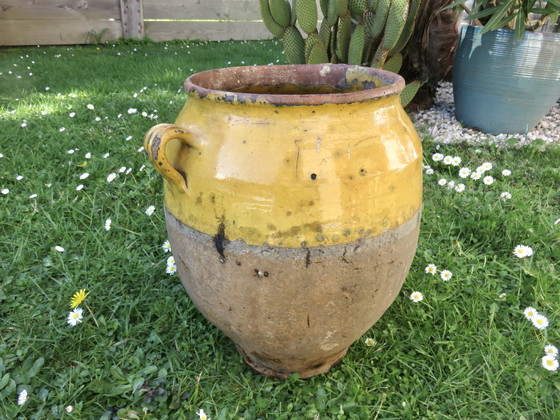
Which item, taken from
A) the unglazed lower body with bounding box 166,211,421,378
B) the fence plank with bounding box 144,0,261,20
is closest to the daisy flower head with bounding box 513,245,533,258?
the unglazed lower body with bounding box 166,211,421,378

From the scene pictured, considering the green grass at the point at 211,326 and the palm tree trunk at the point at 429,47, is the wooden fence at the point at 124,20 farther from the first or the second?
the palm tree trunk at the point at 429,47

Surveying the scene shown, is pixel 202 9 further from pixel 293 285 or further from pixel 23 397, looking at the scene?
pixel 293 285

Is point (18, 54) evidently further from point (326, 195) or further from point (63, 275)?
point (326, 195)

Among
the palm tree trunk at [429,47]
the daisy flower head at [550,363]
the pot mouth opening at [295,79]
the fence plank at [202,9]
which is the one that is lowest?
the daisy flower head at [550,363]

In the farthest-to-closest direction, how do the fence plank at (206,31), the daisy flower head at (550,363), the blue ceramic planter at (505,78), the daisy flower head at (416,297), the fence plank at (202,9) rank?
the fence plank at (206,31) → the fence plank at (202,9) → the blue ceramic planter at (505,78) → the daisy flower head at (416,297) → the daisy flower head at (550,363)

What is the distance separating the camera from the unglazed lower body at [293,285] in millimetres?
1240

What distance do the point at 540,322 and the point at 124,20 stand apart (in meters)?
7.66

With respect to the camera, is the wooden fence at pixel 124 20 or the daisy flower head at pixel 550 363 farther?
the wooden fence at pixel 124 20

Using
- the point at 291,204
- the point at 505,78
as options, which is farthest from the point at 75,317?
the point at 505,78

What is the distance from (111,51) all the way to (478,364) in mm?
6951

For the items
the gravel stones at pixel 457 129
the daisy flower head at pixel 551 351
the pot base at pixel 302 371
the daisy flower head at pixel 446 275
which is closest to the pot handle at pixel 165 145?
the pot base at pixel 302 371

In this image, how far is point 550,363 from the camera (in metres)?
1.64

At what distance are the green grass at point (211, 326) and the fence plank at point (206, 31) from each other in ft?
16.9

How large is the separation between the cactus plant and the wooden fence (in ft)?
17.5
